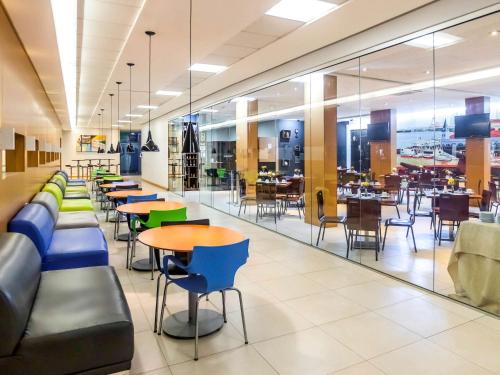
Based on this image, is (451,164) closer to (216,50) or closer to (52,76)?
(216,50)

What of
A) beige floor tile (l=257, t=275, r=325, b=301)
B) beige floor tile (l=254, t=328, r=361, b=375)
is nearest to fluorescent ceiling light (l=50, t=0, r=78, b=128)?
beige floor tile (l=257, t=275, r=325, b=301)

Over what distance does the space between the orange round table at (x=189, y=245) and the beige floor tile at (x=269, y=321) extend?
24 centimetres

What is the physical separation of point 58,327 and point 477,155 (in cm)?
712

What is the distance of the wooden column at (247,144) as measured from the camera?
952cm

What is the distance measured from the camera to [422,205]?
9125mm

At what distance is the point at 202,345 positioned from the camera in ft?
9.72

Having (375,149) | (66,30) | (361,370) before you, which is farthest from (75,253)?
(375,149)

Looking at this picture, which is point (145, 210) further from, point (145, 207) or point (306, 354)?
point (306, 354)

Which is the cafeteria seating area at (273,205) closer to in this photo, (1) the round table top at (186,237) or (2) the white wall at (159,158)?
(1) the round table top at (186,237)

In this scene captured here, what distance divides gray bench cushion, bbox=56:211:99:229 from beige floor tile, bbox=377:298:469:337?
12.9ft

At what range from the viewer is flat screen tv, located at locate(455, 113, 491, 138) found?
6.50 metres

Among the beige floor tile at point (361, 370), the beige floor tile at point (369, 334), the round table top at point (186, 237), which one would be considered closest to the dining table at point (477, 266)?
the beige floor tile at point (369, 334)

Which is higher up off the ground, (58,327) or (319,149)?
(319,149)

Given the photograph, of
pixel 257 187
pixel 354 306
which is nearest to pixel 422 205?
pixel 257 187
